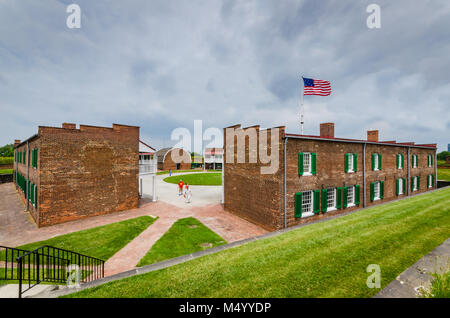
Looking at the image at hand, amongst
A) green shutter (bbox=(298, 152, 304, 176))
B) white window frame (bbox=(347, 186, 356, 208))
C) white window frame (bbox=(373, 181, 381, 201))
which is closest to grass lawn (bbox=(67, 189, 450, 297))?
green shutter (bbox=(298, 152, 304, 176))

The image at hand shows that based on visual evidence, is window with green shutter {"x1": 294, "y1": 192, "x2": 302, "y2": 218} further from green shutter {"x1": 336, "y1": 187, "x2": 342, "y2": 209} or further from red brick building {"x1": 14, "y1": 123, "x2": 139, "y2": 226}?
red brick building {"x1": 14, "y1": 123, "x2": 139, "y2": 226}

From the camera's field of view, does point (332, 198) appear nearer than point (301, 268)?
No

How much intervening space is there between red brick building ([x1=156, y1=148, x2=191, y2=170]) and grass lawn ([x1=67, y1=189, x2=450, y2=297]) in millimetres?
52219

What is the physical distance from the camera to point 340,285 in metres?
4.54

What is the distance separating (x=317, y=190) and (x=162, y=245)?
10307 mm

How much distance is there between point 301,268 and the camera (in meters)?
5.44

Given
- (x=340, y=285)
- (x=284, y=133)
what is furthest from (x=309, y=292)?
(x=284, y=133)

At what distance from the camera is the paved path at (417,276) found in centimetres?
404

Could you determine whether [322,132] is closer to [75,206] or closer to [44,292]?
[44,292]

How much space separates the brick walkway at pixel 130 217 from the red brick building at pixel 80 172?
0.90m

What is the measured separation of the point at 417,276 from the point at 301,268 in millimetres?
2564

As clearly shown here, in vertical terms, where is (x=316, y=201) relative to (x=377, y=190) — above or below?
below

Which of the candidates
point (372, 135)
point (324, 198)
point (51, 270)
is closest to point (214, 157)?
point (372, 135)

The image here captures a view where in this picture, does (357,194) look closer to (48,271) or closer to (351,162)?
(351,162)
